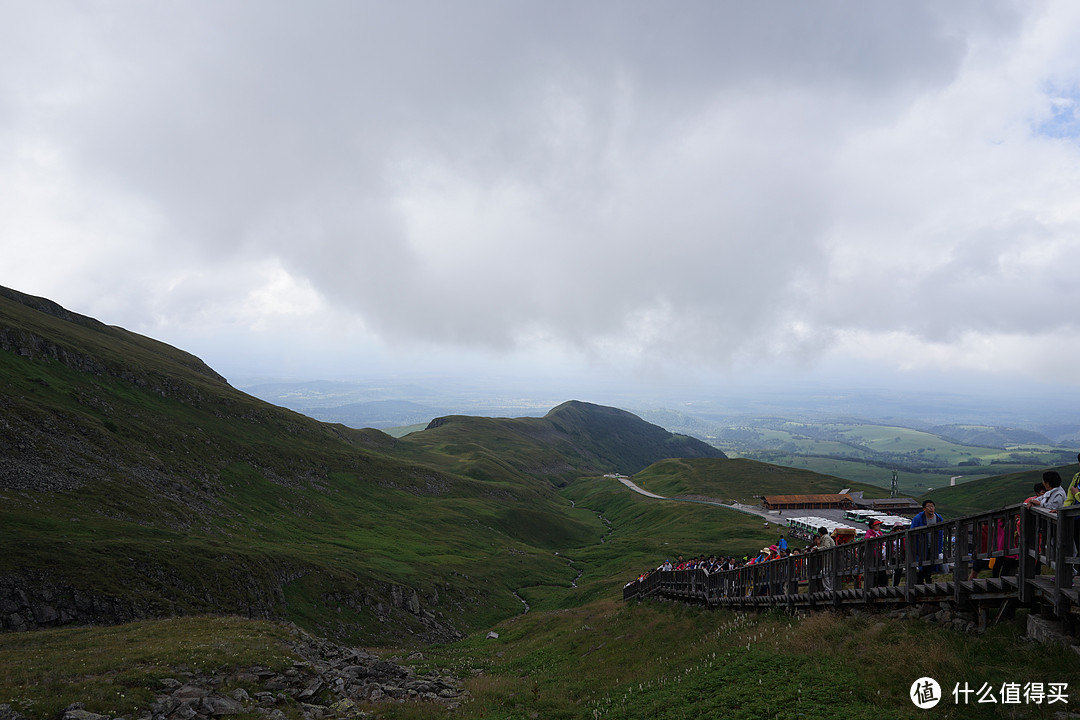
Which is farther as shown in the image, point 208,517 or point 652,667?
point 208,517

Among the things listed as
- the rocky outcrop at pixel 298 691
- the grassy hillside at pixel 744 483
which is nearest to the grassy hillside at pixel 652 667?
the rocky outcrop at pixel 298 691

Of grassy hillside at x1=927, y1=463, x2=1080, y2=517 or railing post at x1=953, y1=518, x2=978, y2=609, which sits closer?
railing post at x1=953, y1=518, x2=978, y2=609

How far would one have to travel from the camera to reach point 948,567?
14.8 m

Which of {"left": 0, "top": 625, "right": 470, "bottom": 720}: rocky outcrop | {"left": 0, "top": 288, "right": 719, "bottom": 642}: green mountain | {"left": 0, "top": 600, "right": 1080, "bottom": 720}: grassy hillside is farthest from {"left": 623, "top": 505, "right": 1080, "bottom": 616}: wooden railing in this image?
{"left": 0, "top": 288, "right": 719, "bottom": 642}: green mountain

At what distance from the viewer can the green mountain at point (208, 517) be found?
42.4m

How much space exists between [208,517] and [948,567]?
72.9 metres

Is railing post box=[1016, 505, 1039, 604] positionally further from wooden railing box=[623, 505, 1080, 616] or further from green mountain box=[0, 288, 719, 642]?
green mountain box=[0, 288, 719, 642]

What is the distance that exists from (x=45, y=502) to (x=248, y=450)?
4177cm

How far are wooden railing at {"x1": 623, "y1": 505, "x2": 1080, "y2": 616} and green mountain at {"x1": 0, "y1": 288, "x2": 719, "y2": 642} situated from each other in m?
44.4

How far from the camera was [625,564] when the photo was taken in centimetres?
8850

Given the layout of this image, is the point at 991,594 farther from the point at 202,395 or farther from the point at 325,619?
the point at 202,395

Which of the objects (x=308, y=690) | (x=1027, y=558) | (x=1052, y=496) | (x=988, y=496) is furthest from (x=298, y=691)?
(x=988, y=496)

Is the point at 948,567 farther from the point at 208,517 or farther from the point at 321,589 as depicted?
the point at 208,517

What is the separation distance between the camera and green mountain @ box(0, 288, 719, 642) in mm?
42438
